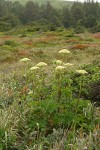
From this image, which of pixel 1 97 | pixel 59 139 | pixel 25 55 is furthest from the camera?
pixel 25 55

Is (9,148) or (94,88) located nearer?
(9,148)

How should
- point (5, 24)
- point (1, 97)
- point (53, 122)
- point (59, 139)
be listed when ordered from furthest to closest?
point (5, 24) → point (1, 97) → point (53, 122) → point (59, 139)

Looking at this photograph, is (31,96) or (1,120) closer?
(1,120)

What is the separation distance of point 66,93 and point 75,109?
0.32 m

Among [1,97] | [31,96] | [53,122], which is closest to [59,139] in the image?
[53,122]

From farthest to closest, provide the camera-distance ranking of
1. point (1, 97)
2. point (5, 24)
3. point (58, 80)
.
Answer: point (5, 24), point (1, 97), point (58, 80)

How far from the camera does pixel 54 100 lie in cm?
564

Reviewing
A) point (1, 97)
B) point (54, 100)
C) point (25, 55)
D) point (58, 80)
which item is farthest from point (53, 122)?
point (25, 55)

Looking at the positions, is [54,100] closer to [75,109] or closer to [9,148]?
[75,109]

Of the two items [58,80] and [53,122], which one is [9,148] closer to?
[53,122]

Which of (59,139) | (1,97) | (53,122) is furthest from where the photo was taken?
(1,97)

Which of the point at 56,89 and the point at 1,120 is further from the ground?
the point at 56,89

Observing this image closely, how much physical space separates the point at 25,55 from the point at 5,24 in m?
47.4

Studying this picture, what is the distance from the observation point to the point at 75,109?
5.51 meters
